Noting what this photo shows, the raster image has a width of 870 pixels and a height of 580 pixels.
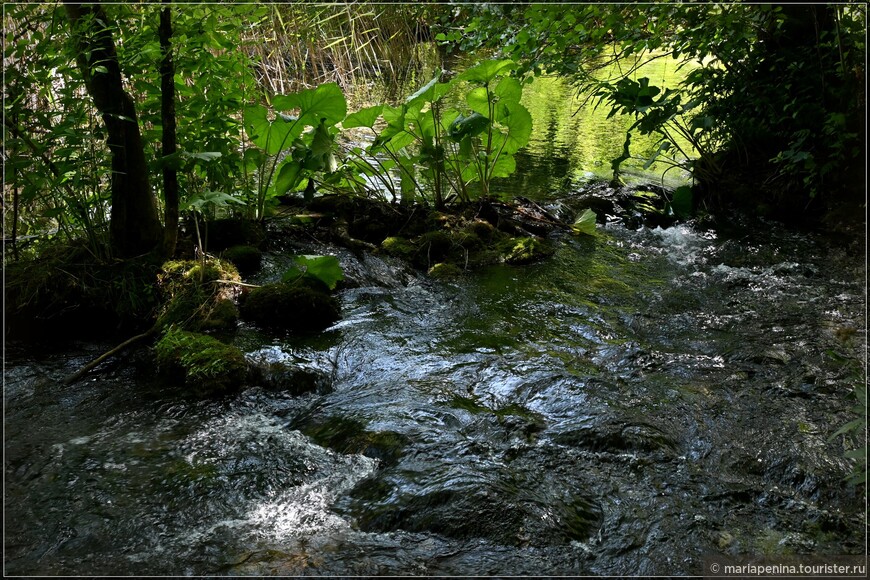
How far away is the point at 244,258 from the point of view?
4789mm

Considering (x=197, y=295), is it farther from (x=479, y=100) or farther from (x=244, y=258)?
(x=479, y=100)

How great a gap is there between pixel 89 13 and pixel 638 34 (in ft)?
15.9

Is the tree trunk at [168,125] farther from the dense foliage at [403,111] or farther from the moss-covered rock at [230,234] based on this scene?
the moss-covered rock at [230,234]

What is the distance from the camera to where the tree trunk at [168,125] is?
12.9 ft

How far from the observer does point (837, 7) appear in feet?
18.7

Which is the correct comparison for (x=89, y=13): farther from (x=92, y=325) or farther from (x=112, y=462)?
(x=112, y=462)

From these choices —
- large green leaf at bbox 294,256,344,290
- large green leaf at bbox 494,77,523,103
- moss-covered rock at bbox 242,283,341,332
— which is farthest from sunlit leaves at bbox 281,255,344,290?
large green leaf at bbox 494,77,523,103

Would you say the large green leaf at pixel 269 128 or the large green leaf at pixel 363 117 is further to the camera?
the large green leaf at pixel 363 117

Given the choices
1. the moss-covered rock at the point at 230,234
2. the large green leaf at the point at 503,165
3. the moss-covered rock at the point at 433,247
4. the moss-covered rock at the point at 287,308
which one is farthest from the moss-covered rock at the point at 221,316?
the large green leaf at the point at 503,165

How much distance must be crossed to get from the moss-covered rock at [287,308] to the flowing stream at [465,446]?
0.45ft

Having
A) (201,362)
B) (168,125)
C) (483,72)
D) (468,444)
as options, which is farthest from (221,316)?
(483,72)

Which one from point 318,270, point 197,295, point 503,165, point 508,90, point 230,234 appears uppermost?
point 508,90

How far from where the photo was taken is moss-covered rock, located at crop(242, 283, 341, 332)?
4270 mm

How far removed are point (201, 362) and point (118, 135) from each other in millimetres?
1555
